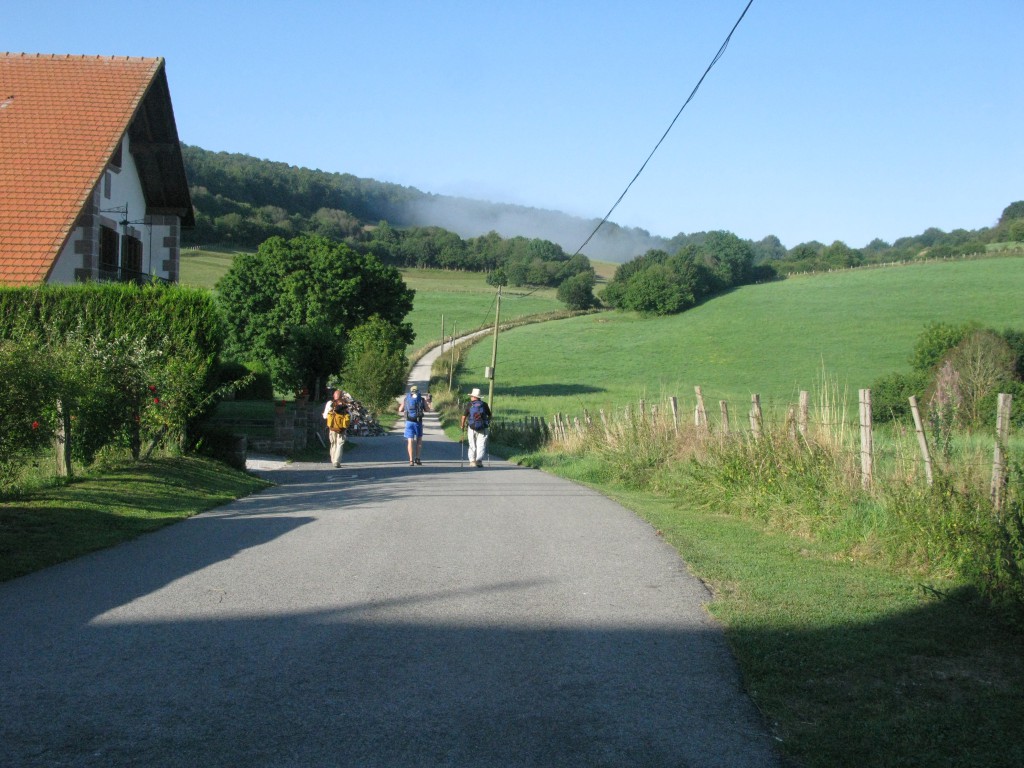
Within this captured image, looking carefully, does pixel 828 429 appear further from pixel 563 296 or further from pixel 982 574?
pixel 563 296

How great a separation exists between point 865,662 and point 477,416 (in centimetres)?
1774

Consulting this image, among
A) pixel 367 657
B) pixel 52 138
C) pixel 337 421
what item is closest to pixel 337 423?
pixel 337 421

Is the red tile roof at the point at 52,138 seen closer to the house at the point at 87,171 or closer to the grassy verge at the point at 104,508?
the house at the point at 87,171

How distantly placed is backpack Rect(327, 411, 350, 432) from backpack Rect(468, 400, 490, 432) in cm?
319

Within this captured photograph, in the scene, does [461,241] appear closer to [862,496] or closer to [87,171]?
[87,171]

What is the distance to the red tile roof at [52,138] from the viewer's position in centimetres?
1794

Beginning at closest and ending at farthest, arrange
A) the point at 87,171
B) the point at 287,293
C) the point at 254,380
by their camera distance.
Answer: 1. the point at 87,171
2. the point at 254,380
3. the point at 287,293

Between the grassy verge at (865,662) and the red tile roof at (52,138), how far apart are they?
14.2 m

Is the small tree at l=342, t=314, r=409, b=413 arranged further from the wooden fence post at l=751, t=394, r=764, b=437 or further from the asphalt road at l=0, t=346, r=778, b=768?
the asphalt road at l=0, t=346, r=778, b=768

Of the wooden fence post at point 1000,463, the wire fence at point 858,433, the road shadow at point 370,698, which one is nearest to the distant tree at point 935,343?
the wire fence at point 858,433

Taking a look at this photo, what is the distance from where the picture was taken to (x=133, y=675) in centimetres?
510

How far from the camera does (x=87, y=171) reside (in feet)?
63.7

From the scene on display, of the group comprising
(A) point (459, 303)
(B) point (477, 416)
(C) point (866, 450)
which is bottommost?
(B) point (477, 416)

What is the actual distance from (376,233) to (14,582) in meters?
79.9
